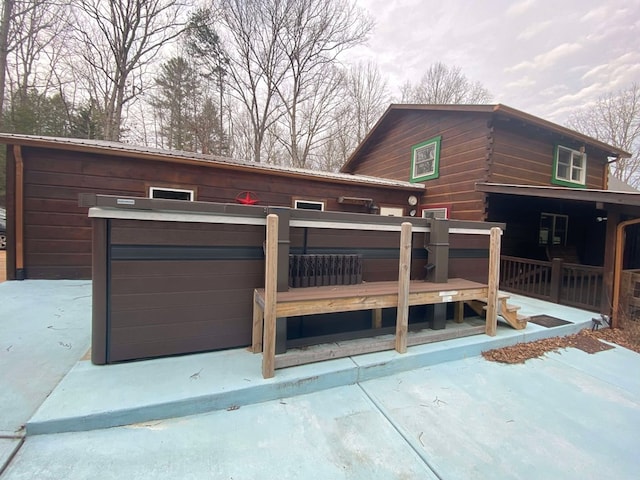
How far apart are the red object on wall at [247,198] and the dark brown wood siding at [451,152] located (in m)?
5.06

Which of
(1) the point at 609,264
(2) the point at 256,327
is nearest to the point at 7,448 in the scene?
(2) the point at 256,327

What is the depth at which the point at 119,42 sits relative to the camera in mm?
11141

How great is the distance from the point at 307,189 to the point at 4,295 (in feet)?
18.2

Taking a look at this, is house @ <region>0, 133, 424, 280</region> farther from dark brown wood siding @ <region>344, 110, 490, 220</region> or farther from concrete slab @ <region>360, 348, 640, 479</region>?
dark brown wood siding @ <region>344, 110, 490, 220</region>

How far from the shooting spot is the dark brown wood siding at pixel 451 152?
669 centimetres


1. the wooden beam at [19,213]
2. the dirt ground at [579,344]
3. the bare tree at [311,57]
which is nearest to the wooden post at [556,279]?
the dirt ground at [579,344]

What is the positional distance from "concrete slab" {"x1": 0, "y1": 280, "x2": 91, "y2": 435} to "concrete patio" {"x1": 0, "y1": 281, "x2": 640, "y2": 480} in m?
0.02

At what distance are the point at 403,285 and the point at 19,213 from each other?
6.51 meters

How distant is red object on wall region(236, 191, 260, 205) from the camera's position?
5751mm

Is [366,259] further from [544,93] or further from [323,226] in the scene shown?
[544,93]

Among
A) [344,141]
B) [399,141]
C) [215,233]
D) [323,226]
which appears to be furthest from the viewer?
[344,141]

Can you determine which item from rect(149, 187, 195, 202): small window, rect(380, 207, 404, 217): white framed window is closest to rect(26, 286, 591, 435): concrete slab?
rect(149, 187, 195, 202): small window

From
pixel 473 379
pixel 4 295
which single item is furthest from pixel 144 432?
pixel 4 295

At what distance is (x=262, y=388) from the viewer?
2.17 meters
